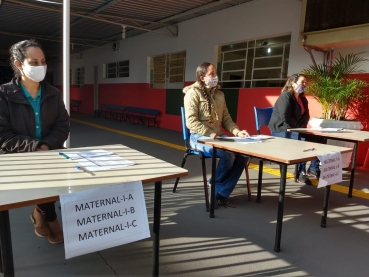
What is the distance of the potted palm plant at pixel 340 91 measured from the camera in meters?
4.18

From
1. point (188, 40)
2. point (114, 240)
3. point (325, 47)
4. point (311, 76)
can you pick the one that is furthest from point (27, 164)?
point (188, 40)

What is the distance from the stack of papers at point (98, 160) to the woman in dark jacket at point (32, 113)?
338 mm

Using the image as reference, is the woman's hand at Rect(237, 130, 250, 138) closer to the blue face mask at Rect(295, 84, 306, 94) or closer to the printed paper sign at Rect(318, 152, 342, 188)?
the printed paper sign at Rect(318, 152, 342, 188)

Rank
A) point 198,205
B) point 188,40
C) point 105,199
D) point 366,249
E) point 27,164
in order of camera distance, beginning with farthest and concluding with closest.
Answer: point 188,40 → point 198,205 → point 366,249 → point 27,164 → point 105,199

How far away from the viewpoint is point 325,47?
4750 millimetres

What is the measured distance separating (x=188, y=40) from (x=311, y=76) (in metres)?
3.96

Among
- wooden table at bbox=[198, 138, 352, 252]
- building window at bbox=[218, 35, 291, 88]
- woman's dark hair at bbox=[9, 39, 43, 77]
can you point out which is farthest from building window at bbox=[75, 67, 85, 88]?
wooden table at bbox=[198, 138, 352, 252]

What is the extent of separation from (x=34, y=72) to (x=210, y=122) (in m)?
1.55

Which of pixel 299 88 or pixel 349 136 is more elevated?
pixel 299 88

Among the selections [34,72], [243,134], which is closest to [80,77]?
[243,134]

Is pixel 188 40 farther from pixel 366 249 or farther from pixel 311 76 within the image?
pixel 366 249

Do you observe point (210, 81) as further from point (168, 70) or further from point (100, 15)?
point (168, 70)

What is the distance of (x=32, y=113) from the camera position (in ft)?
6.33

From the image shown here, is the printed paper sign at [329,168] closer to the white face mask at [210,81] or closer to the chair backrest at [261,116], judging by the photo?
the white face mask at [210,81]
